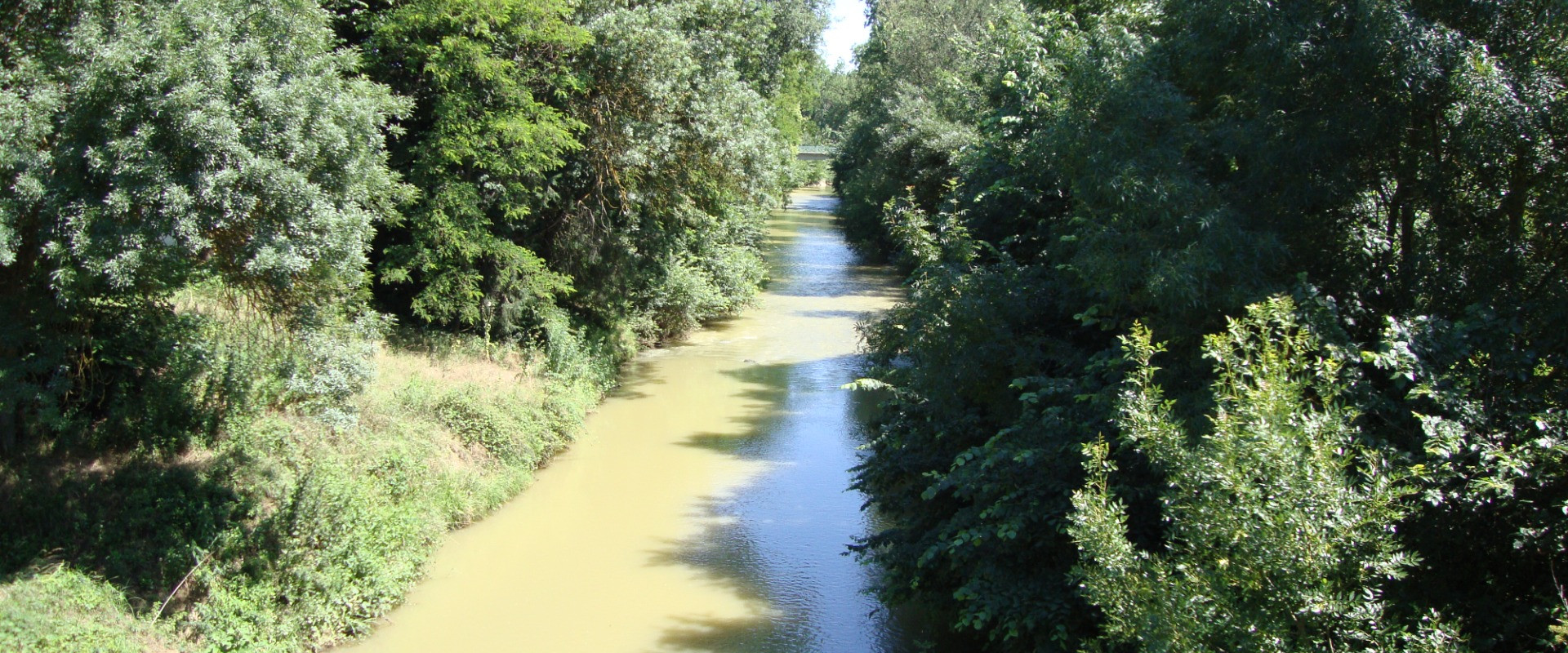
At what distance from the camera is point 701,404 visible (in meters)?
22.4

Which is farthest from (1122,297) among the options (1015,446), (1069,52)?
(1069,52)

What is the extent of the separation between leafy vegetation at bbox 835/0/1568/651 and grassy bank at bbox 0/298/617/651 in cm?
593

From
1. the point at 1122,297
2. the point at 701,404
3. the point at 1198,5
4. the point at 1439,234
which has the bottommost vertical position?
the point at 701,404

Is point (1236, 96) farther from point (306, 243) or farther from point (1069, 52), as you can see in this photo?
point (306, 243)

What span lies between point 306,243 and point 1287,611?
8.53m

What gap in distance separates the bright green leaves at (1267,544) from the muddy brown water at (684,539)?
615 cm

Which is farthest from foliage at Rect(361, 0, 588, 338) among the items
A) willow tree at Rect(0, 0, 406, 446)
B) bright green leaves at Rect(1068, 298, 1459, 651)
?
bright green leaves at Rect(1068, 298, 1459, 651)

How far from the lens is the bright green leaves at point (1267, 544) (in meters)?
5.30

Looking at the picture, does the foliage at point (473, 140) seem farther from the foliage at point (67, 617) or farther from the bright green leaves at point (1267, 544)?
the bright green leaves at point (1267, 544)

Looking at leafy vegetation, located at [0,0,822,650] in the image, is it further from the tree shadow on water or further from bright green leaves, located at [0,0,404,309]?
the tree shadow on water

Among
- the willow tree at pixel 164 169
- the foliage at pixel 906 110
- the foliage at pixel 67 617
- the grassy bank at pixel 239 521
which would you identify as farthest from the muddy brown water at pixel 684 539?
the foliage at pixel 906 110

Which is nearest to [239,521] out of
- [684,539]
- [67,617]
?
[67,617]

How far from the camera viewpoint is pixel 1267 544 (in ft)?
17.4

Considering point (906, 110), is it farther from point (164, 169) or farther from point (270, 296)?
point (164, 169)
